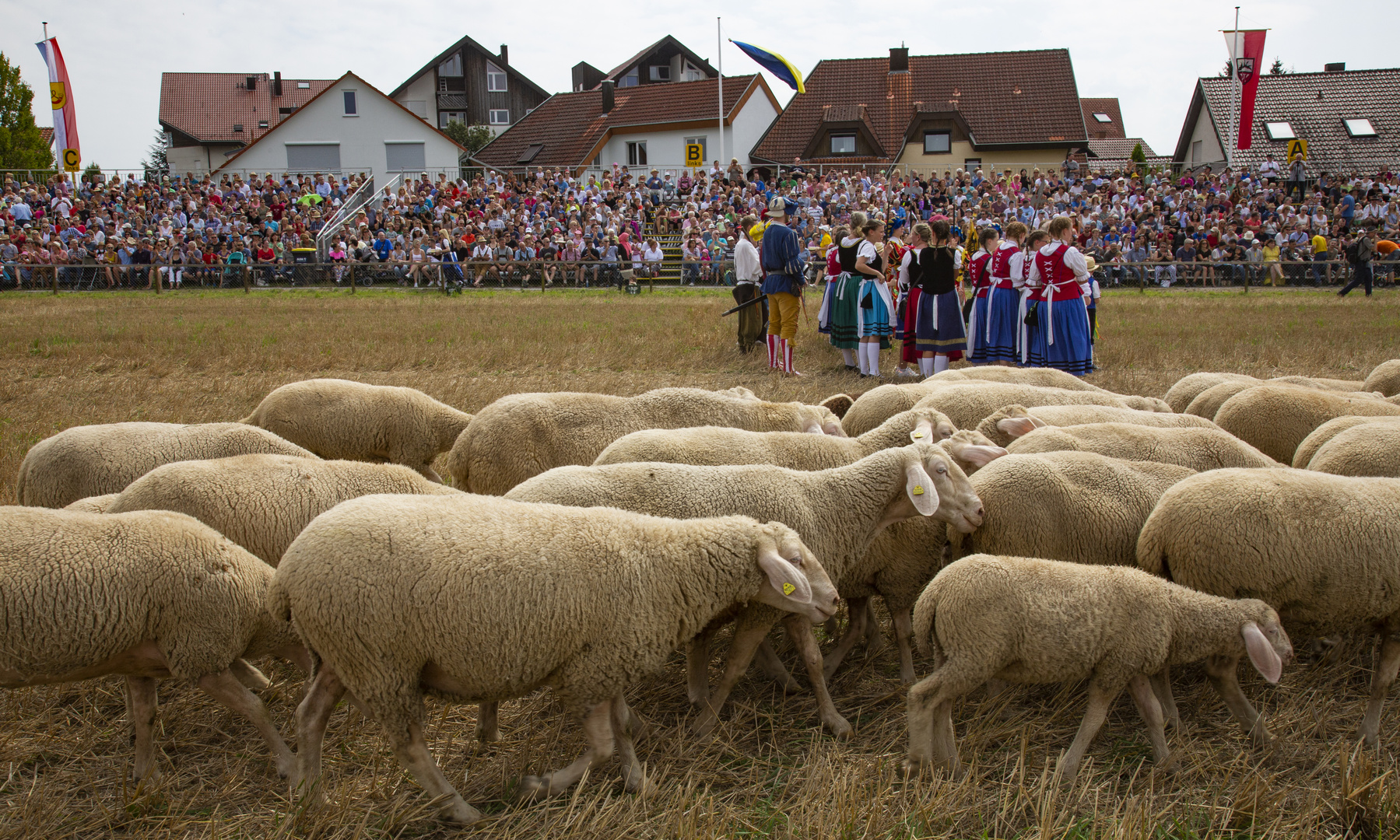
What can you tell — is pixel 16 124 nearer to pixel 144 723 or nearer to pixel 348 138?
pixel 348 138

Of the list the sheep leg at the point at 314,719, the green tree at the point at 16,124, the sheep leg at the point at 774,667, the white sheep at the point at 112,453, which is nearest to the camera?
the sheep leg at the point at 314,719

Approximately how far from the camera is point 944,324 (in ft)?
33.2

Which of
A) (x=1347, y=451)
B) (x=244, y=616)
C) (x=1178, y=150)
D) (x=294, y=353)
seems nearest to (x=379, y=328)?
(x=294, y=353)

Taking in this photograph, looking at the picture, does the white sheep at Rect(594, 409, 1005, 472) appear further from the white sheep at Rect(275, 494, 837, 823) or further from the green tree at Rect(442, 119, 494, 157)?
the green tree at Rect(442, 119, 494, 157)

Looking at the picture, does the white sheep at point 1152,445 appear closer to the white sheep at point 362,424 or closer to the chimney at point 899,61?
the white sheep at point 362,424

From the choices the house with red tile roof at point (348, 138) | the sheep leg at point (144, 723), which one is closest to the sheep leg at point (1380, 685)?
the sheep leg at point (144, 723)

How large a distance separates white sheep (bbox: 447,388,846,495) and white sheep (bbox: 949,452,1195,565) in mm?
1364

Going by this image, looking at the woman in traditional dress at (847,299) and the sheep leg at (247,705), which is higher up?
the woman in traditional dress at (847,299)

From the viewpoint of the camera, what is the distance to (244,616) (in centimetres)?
322

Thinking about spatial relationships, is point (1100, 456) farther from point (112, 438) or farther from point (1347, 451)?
point (112, 438)

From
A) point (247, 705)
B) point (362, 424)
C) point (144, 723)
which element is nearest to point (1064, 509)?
point (247, 705)

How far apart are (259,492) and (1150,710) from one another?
3486mm

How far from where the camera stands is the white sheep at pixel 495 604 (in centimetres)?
285

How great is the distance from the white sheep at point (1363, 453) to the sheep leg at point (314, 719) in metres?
4.18
